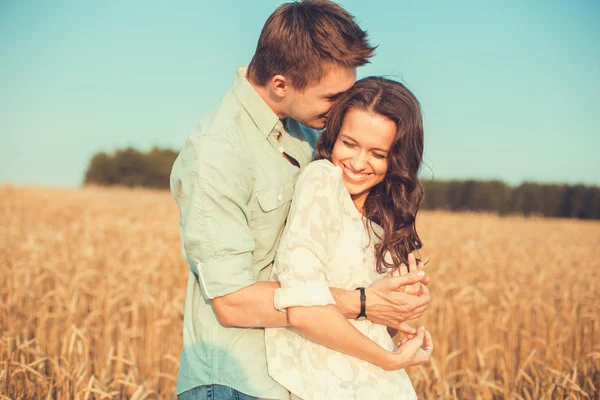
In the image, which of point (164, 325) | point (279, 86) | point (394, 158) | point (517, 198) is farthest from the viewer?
point (517, 198)

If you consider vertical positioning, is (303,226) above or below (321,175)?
below

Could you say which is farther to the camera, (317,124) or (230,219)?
(317,124)

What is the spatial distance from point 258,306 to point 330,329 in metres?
0.28

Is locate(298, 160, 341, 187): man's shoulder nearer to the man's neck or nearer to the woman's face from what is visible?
the woman's face

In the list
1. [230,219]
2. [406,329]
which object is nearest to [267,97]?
[230,219]

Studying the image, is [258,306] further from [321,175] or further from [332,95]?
[332,95]

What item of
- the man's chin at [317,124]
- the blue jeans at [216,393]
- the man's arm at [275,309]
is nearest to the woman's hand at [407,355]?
the man's arm at [275,309]

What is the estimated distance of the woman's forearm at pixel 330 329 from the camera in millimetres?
1748

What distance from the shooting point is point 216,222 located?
183 centimetres

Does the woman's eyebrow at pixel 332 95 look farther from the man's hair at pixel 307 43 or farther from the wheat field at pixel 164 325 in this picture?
the wheat field at pixel 164 325

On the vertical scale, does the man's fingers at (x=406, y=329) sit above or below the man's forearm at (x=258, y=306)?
below

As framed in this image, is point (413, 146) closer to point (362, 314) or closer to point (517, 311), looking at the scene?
point (362, 314)

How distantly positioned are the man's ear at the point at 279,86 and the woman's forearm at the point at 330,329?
3.00 ft

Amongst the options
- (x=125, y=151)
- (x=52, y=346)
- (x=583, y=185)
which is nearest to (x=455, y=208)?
(x=583, y=185)
